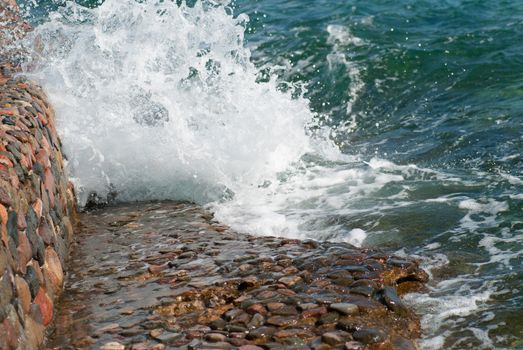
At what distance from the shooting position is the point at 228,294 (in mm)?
4594

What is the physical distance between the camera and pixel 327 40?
12.7 metres

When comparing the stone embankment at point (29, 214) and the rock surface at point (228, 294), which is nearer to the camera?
the stone embankment at point (29, 214)

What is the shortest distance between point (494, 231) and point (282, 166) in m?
2.66

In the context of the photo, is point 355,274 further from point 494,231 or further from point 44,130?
point 44,130

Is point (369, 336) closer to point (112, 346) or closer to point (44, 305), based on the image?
point (112, 346)

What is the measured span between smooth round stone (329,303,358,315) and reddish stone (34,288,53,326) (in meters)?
1.61

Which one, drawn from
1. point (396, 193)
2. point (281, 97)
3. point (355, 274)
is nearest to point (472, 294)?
point (355, 274)

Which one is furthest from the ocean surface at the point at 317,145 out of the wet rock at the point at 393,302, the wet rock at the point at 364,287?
the wet rock at the point at 364,287

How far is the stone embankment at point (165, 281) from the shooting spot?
394 cm

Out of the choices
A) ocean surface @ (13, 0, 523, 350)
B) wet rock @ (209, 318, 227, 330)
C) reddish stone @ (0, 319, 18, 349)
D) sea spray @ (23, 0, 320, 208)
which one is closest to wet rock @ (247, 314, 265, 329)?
wet rock @ (209, 318, 227, 330)

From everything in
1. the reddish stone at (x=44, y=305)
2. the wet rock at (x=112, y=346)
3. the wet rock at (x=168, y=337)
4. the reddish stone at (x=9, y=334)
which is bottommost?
the wet rock at (x=168, y=337)

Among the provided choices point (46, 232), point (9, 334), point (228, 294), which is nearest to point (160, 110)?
point (46, 232)

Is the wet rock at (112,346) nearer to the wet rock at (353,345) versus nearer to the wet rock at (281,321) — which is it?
the wet rock at (281,321)

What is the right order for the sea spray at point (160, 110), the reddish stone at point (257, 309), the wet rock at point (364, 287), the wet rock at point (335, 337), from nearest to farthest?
the wet rock at point (335, 337)
the reddish stone at point (257, 309)
the wet rock at point (364, 287)
the sea spray at point (160, 110)
